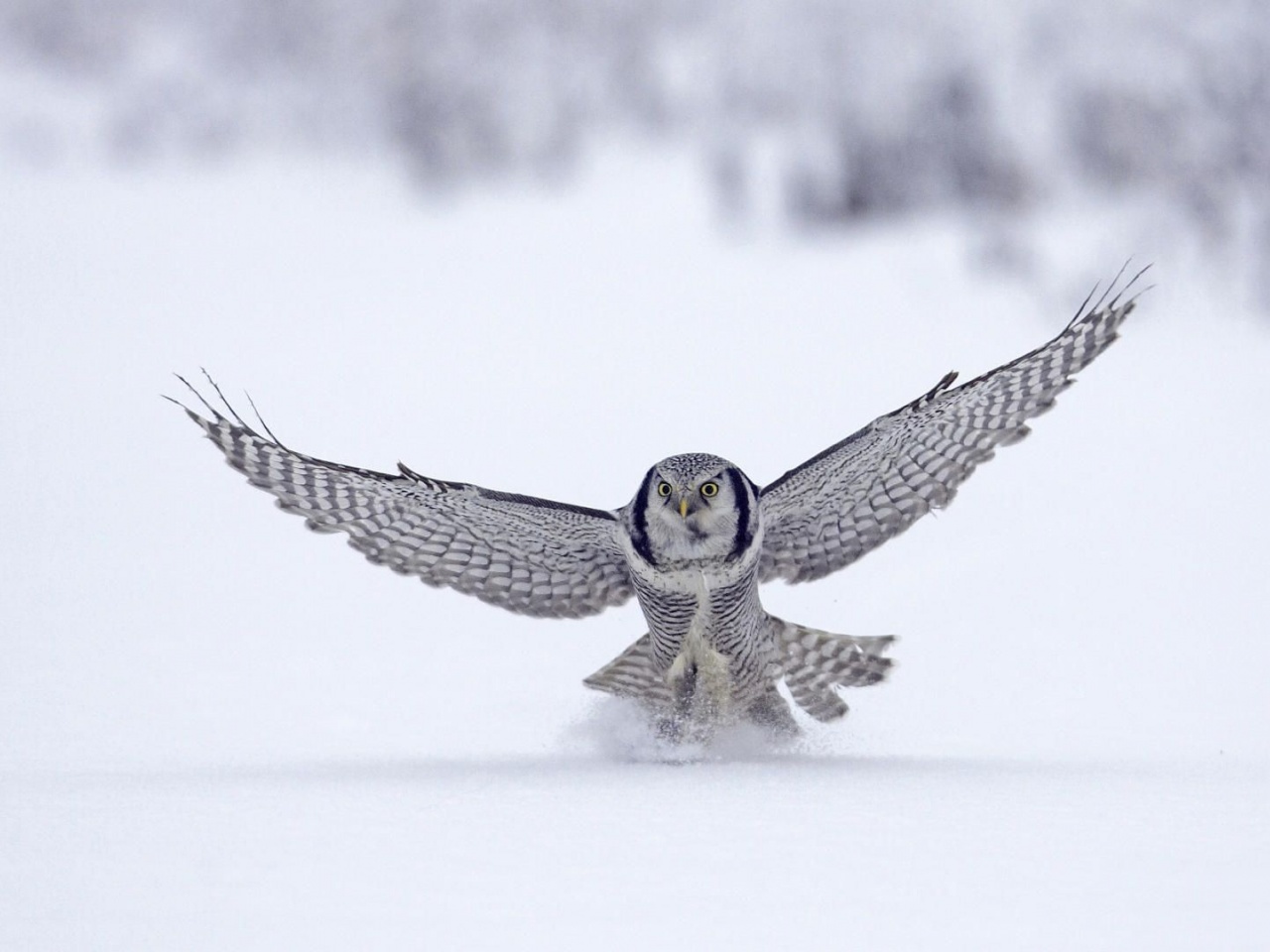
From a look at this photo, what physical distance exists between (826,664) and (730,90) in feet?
49.5

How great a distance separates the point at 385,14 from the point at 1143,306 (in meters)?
9.94

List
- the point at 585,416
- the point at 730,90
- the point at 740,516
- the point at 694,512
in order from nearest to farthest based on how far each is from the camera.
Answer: the point at 694,512 → the point at 740,516 → the point at 585,416 → the point at 730,90

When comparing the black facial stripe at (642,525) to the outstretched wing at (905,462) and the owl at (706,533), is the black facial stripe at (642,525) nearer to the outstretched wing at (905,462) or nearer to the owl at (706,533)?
the owl at (706,533)

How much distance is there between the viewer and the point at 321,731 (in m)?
5.64

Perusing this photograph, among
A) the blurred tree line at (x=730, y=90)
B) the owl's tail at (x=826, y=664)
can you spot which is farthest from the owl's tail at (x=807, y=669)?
the blurred tree line at (x=730, y=90)

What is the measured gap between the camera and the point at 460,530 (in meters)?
5.33

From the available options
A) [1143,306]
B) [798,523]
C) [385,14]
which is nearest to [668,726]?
[798,523]

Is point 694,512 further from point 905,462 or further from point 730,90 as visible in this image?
point 730,90

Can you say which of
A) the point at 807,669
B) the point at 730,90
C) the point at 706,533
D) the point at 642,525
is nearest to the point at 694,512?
the point at 706,533

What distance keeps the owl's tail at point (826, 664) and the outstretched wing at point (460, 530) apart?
60 cm

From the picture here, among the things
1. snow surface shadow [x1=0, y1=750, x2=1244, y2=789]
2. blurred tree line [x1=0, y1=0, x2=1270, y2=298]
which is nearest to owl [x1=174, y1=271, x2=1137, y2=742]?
snow surface shadow [x1=0, y1=750, x2=1244, y2=789]

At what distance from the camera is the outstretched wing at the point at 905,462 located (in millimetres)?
4938

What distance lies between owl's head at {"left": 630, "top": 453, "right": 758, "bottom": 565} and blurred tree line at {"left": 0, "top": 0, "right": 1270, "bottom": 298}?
12170 mm

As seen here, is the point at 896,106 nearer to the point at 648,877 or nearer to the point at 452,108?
the point at 452,108
